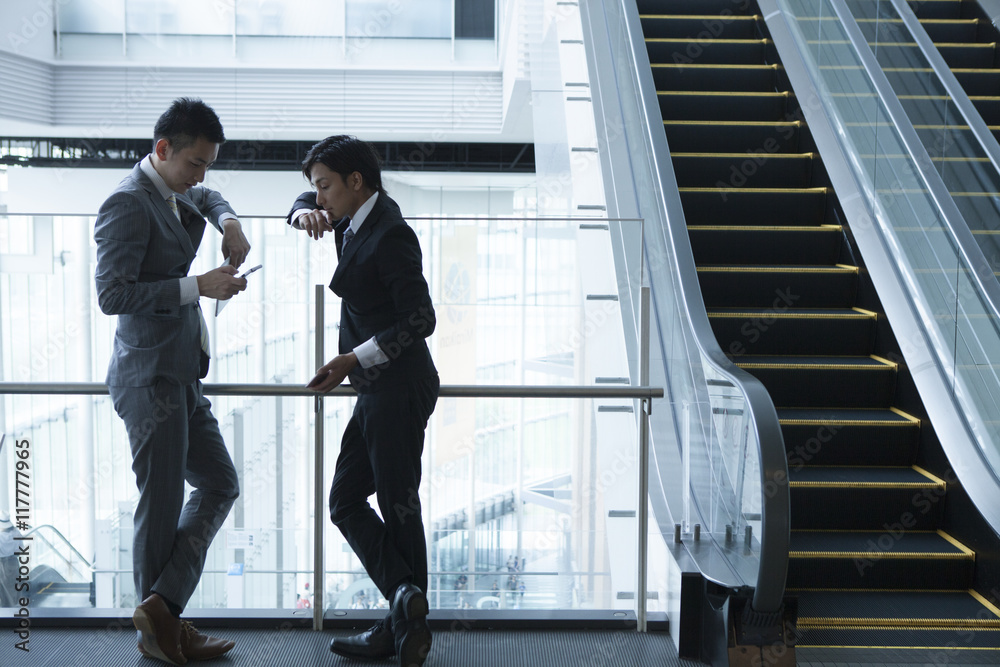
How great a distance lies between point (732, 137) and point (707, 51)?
1.01 m

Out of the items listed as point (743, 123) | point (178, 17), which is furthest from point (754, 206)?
point (178, 17)

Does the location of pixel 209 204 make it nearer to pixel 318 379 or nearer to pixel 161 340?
pixel 161 340

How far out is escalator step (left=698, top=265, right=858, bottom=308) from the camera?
168 inches

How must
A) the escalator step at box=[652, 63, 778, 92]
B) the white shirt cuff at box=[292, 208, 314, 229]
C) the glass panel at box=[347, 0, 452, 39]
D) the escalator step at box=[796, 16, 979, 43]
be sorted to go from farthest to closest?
the glass panel at box=[347, 0, 452, 39] → the escalator step at box=[652, 63, 778, 92] → the escalator step at box=[796, 16, 979, 43] → the white shirt cuff at box=[292, 208, 314, 229]

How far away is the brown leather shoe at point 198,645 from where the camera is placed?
2.60m

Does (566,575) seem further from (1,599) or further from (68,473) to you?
(1,599)

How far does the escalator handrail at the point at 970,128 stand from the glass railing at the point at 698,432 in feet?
3.72

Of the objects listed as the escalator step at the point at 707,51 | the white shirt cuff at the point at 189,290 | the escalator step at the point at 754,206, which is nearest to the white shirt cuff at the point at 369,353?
the white shirt cuff at the point at 189,290

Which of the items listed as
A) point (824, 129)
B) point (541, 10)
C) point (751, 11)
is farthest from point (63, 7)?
point (824, 129)

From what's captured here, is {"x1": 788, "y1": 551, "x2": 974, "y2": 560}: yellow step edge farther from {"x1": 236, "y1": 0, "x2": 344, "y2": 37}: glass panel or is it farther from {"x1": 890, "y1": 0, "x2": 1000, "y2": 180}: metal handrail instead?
{"x1": 236, "y1": 0, "x2": 344, "y2": 37}: glass panel

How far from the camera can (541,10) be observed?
26.2ft

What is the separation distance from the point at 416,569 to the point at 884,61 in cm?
346

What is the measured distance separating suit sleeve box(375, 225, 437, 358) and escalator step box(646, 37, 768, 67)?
3.98 metres

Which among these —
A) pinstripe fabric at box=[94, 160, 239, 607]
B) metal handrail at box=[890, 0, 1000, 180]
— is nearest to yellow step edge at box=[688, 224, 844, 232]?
metal handrail at box=[890, 0, 1000, 180]
